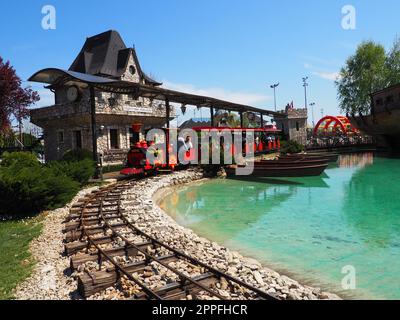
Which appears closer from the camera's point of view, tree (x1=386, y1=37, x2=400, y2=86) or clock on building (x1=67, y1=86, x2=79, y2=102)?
clock on building (x1=67, y1=86, x2=79, y2=102)

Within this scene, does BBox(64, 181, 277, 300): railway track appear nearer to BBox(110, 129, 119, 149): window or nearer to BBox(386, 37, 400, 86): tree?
BBox(110, 129, 119, 149): window

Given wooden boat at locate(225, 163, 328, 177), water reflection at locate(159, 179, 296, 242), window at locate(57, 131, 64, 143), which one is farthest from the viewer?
window at locate(57, 131, 64, 143)

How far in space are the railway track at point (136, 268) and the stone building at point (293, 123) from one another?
41448 millimetres

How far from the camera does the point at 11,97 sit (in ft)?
93.6

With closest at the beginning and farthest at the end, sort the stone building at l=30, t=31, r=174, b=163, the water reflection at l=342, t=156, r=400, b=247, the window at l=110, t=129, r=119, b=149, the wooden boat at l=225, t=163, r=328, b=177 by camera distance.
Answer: the water reflection at l=342, t=156, r=400, b=247 < the wooden boat at l=225, t=163, r=328, b=177 < the stone building at l=30, t=31, r=174, b=163 < the window at l=110, t=129, r=119, b=149

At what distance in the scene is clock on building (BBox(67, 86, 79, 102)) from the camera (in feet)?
80.5

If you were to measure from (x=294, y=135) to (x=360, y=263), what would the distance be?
43.3m

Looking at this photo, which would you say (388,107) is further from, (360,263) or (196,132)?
(360,263)

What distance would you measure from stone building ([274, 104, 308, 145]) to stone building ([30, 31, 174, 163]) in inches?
920

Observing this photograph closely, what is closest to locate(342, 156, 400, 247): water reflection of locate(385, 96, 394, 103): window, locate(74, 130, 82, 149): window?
locate(385, 96, 394, 103): window

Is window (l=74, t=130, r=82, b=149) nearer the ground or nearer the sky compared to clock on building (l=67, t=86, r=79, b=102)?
nearer the ground

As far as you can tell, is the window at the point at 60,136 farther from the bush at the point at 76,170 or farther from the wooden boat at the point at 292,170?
the wooden boat at the point at 292,170

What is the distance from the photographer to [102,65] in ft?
99.6
